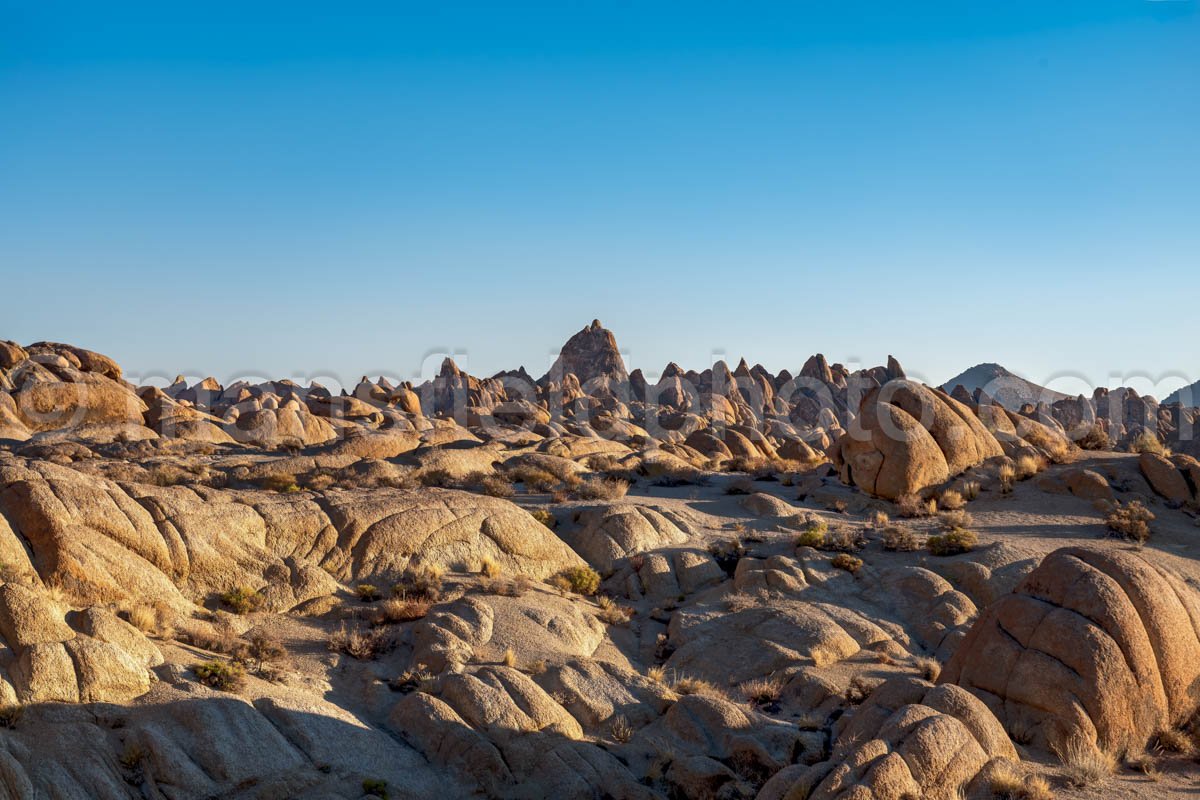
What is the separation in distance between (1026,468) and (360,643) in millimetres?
26734

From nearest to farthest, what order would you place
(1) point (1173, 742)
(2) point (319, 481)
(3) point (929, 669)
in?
(1) point (1173, 742) < (3) point (929, 669) < (2) point (319, 481)

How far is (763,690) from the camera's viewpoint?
18.6m

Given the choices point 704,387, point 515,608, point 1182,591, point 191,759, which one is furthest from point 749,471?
point 704,387

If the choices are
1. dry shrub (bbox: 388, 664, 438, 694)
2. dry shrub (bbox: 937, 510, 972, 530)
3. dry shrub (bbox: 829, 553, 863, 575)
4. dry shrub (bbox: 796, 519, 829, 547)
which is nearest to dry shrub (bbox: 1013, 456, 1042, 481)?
dry shrub (bbox: 937, 510, 972, 530)

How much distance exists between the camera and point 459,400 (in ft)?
375

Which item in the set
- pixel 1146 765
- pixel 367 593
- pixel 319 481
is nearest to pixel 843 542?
pixel 1146 765

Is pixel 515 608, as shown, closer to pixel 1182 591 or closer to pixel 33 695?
pixel 33 695

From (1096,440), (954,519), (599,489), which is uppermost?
(1096,440)

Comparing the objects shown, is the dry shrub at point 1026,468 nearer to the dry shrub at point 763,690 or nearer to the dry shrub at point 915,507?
the dry shrub at point 915,507

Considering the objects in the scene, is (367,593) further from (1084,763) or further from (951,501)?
(951,501)

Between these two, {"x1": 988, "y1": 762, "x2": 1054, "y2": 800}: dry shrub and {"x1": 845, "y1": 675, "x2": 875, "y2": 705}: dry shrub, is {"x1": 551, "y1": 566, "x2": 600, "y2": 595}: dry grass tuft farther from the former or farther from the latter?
{"x1": 988, "y1": 762, "x2": 1054, "y2": 800}: dry shrub

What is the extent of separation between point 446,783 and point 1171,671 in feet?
41.4

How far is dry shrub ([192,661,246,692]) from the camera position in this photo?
51.9ft

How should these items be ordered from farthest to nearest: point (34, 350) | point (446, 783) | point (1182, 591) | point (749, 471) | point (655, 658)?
point (34, 350) < point (749, 471) < point (655, 658) < point (1182, 591) < point (446, 783)
